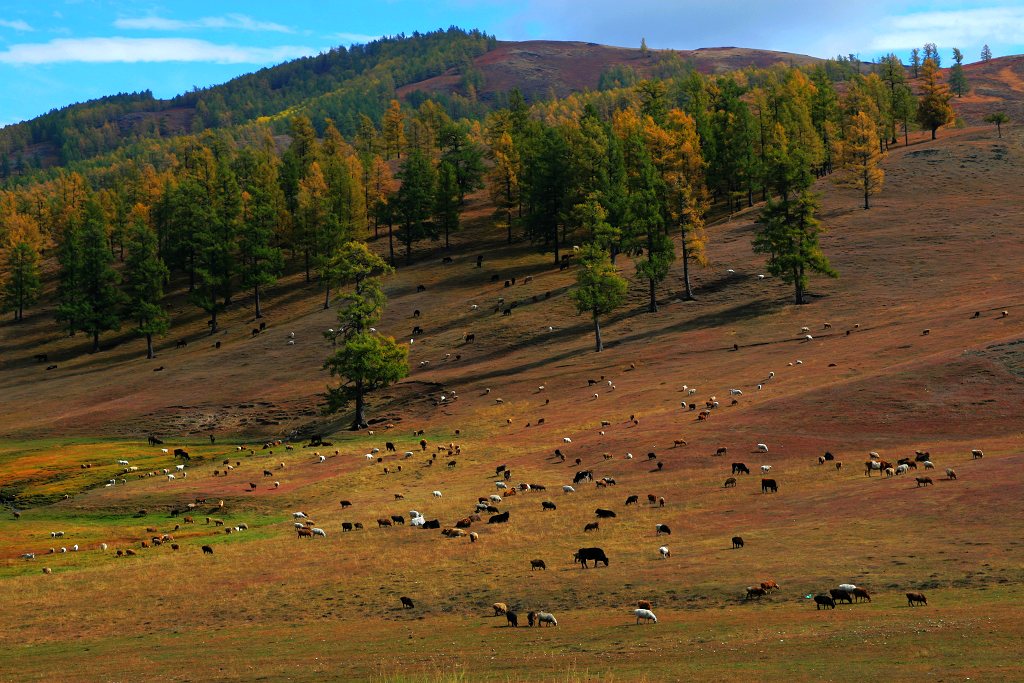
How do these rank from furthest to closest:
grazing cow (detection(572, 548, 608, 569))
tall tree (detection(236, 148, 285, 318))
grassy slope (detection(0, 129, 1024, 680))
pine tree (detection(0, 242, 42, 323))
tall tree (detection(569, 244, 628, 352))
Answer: pine tree (detection(0, 242, 42, 323))
tall tree (detection(236, 148, 285, 318))
tall tree (detection(569, 244, 628, 352))
grazing cow (detection(572, 548, 608, 569))
grassy slope (detection(0, 129, 1024, 680))

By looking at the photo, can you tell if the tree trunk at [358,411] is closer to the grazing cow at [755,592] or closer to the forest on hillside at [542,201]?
the forest on hillside at [542,201]

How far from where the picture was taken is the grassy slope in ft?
84.5

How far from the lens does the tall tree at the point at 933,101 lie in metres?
153

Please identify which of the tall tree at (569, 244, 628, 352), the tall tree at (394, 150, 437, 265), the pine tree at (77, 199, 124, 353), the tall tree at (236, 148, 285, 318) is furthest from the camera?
the tall tree at (394, 150, 437, 265)

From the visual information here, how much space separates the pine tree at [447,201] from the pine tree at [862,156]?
5375cm

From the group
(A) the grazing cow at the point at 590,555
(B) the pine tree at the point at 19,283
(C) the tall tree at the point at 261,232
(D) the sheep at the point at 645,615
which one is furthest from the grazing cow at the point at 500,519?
(B) the pine tree at the point at 19,283

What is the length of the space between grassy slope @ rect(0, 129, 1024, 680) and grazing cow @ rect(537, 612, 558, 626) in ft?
2.42

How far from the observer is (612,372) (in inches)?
3290

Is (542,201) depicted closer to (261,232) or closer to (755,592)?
(261,232)

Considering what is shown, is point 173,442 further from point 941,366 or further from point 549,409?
point 941,366

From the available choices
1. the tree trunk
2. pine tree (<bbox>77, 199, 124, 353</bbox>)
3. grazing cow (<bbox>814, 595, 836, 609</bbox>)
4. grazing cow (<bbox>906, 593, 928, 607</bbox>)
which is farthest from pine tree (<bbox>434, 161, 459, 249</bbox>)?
grazing cow (<bbox>906, 593, 928, 607</bbox>)

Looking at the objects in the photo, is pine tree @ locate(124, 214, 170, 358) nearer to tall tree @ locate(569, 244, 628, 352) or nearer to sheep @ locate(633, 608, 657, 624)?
tall tree @ locate(569, 244, 628, 352)

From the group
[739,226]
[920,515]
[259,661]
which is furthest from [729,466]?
[739,226]

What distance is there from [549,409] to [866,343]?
2567 centimetres
